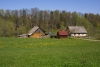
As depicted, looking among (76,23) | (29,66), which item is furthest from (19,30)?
(29,66)

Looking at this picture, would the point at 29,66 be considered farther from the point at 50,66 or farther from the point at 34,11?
the point at 34,11

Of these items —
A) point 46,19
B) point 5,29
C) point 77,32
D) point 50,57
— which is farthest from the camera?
point 46,19

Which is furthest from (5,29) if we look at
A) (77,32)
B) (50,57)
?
(50,57)

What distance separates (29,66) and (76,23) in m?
117

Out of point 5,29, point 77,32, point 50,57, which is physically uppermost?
point 5,29

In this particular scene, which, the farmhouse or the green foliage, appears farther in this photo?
the farmhouse

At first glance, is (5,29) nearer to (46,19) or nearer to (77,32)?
(77,32)

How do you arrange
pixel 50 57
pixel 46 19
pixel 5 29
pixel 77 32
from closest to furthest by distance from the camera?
pixel 50 57 → pixel 5 29 → pixel 77 32 → pixel 46 19

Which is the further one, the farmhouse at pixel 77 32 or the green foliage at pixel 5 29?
the farmhouse at pixel 77 32

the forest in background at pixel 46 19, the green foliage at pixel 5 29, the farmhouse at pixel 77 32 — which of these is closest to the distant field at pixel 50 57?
the green foliage at pixel 5 29

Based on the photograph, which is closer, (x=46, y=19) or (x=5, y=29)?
(x=5, y=29)

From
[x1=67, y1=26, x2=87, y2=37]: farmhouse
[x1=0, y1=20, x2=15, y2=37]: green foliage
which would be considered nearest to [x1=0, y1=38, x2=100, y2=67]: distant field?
[x1=0, y1=20, x2=15, y2=37]: green foliage

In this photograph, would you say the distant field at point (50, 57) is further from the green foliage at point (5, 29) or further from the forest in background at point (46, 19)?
the forest in background at point (46, 19)

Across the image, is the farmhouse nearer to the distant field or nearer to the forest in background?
the forest in background
